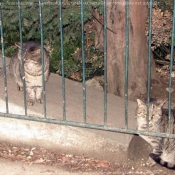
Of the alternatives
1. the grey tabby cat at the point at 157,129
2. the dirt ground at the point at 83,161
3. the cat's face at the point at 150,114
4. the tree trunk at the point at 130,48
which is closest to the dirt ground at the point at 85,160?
the dirt ground at the point at 83,161

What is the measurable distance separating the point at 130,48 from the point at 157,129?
161 cm

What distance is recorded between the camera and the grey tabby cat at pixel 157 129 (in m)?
3.91

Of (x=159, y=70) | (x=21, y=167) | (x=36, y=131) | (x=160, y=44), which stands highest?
(x=160, y=44)

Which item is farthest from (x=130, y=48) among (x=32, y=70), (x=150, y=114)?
(x=150, y=114)

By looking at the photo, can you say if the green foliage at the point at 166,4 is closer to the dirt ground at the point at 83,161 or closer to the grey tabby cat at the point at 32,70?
the grey tabby cat at the point at 32,70

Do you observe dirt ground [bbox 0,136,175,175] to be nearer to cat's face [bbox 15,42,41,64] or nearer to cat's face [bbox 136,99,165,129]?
cat's face [bbox 136,99,165,129]

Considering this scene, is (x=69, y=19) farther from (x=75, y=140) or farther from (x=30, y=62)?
(x=75, y=140)

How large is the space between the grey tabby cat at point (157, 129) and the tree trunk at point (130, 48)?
1.44 meters

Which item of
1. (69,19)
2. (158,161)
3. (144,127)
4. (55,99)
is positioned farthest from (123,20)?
(158,161)

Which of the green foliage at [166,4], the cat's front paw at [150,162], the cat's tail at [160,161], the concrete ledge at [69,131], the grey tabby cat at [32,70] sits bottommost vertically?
the cat's front paw at [150,162]

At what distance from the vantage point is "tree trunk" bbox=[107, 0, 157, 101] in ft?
17.1

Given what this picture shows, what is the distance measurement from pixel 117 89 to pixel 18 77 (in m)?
1.42

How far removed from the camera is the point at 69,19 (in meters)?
5.78

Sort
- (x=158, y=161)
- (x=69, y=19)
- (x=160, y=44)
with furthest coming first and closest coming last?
(x=160, y=44) < (x=69, y=19) < (x=158, y=161)
